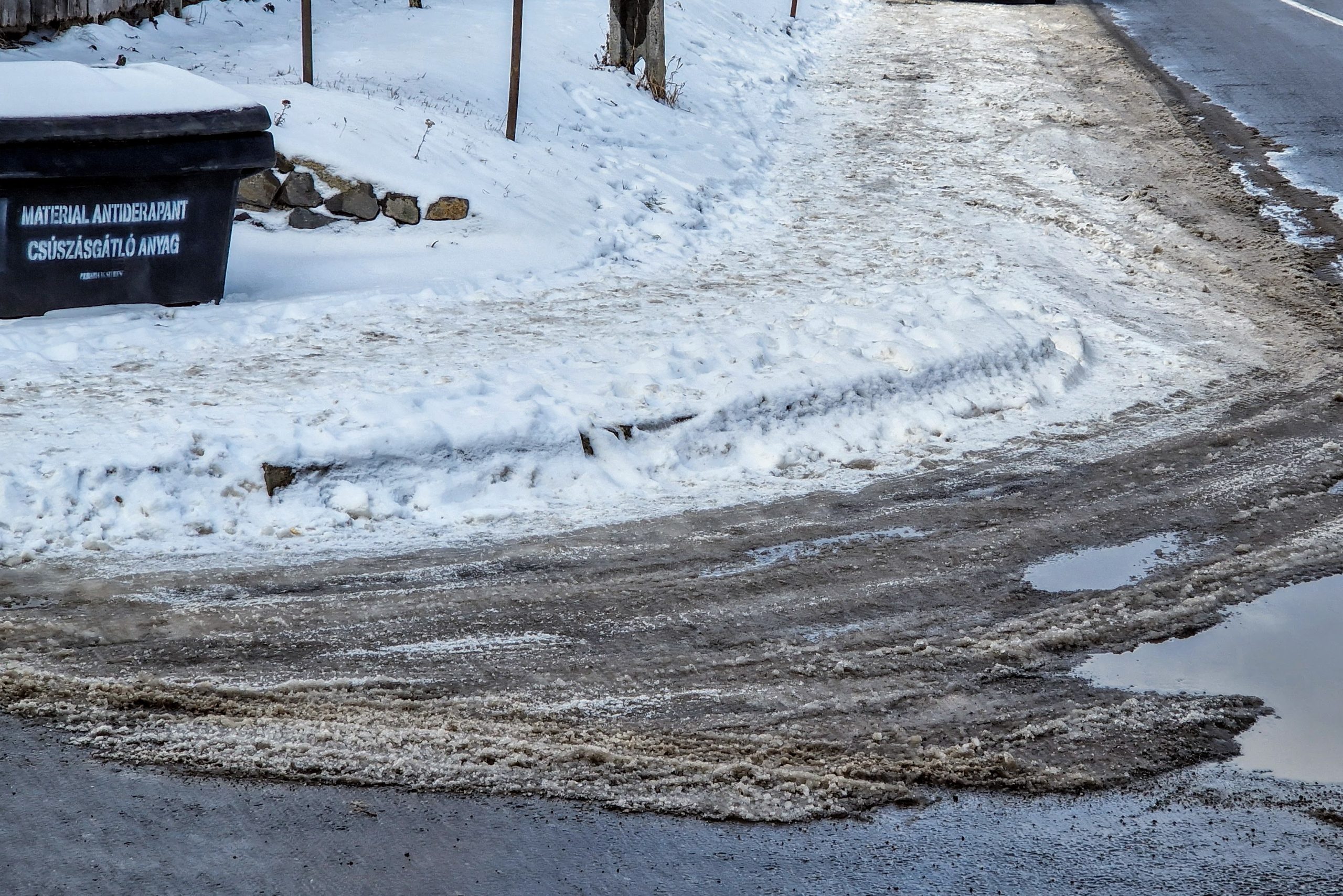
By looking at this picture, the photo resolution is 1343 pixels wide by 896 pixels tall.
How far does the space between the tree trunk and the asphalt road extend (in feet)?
20.3

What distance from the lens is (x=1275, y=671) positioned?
4027mm

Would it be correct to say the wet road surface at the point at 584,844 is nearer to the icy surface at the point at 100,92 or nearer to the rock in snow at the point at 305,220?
the icy surface at the point at 100,92

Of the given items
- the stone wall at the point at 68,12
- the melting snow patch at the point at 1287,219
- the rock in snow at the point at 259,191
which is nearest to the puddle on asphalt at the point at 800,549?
the rock in snow at the point at 259,191

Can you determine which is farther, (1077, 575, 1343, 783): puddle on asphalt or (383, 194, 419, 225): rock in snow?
(383, 194, 419, 225): rock in snow

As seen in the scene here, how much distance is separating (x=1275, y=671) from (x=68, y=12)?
10947mm

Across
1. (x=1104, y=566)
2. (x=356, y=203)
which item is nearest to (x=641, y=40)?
(x=356, y=203)

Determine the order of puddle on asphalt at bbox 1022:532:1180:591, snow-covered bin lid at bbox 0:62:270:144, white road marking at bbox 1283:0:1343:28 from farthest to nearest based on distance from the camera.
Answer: white road marking at bbox 1283:0:1343:28, snow-covered bin lid at bbox 0:62:270:144, puddle on asphalt at bbox 1022:532:1180:591

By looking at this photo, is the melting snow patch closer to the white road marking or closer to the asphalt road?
the asphalt road

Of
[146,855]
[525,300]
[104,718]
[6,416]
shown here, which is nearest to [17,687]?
[104,718]

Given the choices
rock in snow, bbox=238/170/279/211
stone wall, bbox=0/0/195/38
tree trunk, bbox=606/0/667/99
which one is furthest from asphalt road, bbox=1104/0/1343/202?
stone wall, bbox=0/0/195/38

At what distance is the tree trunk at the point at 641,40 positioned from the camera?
12172 millimetres

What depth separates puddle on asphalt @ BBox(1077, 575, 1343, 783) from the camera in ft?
11.7

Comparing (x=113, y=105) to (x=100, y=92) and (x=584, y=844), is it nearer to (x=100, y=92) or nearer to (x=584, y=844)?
(x=100, y=92)

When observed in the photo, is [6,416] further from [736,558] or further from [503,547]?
[736,558]
